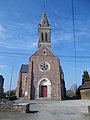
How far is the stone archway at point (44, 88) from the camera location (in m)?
34.7

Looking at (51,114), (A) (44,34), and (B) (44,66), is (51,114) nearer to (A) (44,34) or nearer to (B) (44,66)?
(B) (44,66)

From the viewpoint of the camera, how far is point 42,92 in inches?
1380

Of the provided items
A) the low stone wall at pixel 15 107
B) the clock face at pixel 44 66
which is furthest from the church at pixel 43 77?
the low stone wall at pixel 15 107

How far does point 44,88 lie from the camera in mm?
35312

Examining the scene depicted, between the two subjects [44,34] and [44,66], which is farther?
[44,34]

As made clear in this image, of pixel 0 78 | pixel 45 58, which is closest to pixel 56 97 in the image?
pixel 45 58

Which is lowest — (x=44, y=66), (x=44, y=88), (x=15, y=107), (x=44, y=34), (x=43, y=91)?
(x=15, y=107)

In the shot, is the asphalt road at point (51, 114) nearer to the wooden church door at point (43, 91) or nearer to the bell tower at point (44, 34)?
the wooden church door at point (43, 91)

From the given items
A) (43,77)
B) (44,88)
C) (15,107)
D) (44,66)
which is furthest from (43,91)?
(15,107)

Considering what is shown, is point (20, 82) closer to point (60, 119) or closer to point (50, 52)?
point (50, 52)

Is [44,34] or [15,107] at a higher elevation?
[44,34]

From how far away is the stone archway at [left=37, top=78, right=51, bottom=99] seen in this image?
34656 mm

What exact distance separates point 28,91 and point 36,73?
16.1 feet

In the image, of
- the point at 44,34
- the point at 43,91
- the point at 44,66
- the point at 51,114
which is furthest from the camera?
the point at 44,34
